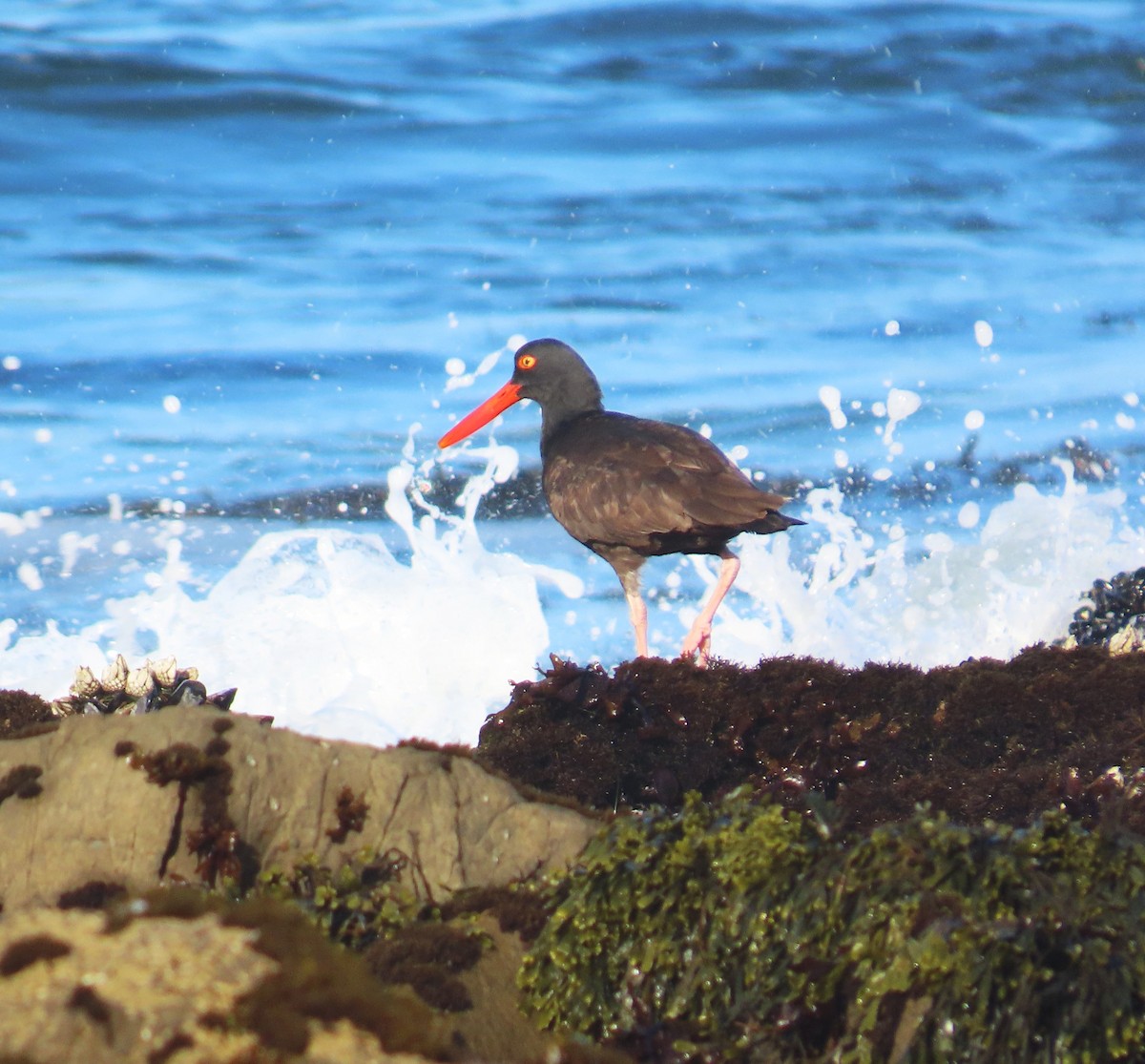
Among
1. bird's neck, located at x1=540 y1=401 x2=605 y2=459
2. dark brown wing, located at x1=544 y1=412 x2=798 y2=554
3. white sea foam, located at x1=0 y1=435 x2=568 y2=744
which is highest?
bird's neck, located at x1=540 y1=401 x2=605 y2=459

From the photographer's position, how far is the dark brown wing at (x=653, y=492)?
920 cm

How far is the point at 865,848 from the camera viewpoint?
3648mm

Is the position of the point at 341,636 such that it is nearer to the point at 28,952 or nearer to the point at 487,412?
the point at 487,412

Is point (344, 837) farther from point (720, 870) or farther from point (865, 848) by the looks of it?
point (865, 848)

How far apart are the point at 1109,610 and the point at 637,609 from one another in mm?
2820

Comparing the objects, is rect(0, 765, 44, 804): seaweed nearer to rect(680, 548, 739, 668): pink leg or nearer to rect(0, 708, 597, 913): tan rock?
rect(0, 708, 597, 913): tan rock

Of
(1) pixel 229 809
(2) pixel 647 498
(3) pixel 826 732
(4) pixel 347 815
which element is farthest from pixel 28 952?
(2) pixel 647 498

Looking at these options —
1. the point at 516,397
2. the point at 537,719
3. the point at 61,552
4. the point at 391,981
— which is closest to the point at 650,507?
the point at 516,397

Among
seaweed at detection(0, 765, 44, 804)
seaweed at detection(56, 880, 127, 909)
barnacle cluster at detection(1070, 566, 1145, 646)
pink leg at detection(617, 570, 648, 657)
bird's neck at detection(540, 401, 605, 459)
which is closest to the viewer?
seaweed at detection(56, 880, 127, 909)

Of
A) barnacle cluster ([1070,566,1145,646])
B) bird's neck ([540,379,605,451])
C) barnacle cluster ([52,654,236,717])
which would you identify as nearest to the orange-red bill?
bird's neck ([540,379,605,451])

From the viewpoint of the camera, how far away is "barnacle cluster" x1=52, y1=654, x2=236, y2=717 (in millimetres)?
5785

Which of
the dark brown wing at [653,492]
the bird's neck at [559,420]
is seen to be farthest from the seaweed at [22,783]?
the bird's neck at [559,420]

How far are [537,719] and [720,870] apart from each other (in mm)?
2642

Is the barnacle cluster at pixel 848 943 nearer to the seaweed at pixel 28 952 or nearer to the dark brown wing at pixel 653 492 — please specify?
the seaweed at pixel 28 952
